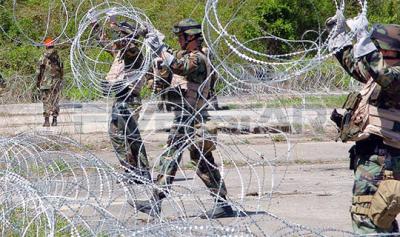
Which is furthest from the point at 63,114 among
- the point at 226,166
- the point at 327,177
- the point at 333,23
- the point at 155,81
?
the point at 333,23

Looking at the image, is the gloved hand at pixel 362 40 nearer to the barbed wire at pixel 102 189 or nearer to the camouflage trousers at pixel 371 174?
the barbed wire at pixel 102 189

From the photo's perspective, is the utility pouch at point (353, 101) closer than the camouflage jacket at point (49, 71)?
Yes

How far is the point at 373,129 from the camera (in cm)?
569

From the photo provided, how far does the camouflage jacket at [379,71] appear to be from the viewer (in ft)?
17.7

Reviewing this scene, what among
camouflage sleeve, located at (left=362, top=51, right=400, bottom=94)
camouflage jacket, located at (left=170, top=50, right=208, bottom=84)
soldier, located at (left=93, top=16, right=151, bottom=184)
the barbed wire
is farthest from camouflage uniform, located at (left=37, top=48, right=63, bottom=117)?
camouflage sleeve, located at (left=362, top=51, right=400, bottom=94)

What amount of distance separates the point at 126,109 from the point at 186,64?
145 cm

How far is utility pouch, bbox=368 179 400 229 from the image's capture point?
553 centimetres

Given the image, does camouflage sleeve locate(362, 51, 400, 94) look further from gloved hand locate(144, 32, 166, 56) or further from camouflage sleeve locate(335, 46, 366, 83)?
gloved hand locate(144, 32, 166, 56)

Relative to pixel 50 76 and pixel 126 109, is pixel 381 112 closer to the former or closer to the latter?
pixel 126 109

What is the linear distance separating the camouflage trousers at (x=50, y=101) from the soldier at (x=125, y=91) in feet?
18.2

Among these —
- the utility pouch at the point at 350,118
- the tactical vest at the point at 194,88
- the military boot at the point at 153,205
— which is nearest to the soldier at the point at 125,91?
the tactical vest at the point at 194,88

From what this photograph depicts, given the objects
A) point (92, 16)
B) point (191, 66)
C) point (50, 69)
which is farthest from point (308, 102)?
point (191, 66)

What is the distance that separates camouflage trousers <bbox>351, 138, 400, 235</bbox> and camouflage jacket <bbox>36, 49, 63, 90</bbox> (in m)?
10.8

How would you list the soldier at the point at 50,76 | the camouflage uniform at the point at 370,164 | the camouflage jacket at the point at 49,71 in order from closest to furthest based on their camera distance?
the camouflage uniform at the point at 370,164
the soldier at the point at 50,76
the camouflage jacket at the point at 49,71
